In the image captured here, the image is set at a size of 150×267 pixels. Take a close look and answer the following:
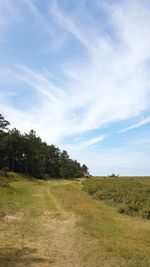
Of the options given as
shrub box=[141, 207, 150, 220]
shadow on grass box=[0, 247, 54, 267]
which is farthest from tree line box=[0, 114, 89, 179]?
shadow on grass box=[0, 247, 54, 267]

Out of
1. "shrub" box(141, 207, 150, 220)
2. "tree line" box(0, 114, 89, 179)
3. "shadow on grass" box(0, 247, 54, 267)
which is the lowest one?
"shadow on grass" box(0, 247, 54, 267)

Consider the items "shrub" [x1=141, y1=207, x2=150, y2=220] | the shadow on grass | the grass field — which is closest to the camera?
the shadow on grass

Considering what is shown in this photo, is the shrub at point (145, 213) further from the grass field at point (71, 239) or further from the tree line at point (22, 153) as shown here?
the tree line at point (22, 153)

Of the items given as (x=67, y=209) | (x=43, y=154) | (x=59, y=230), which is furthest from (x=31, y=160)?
(x=59, y=230)

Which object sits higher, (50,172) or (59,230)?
(50,172)

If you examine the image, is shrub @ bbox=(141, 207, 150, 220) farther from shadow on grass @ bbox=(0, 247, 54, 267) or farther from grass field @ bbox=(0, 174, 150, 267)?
shadow on grass @ bbox=(0, 247, 54, 267)

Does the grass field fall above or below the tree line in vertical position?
below

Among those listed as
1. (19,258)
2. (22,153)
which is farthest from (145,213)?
(22,153)

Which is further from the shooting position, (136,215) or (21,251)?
(136,215)

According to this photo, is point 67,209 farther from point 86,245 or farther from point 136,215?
point 86,245

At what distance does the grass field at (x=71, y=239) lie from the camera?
14617mm

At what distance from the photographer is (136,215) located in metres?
28.9

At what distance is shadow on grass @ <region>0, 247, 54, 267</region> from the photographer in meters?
14.1

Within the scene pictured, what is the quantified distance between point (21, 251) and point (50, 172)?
4755 inches
